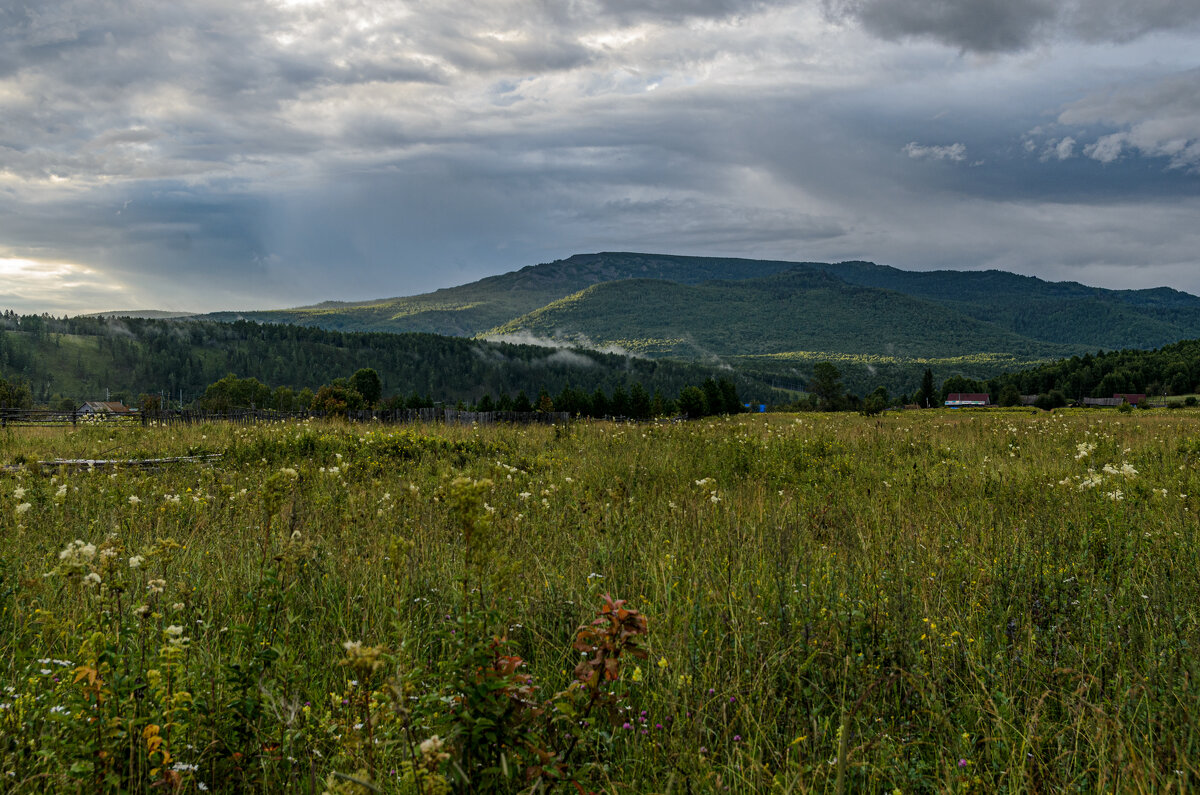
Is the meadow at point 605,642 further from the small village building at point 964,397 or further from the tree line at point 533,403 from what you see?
the small village building at point 964,397

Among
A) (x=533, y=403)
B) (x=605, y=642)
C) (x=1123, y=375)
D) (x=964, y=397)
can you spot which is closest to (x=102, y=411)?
(x=605, y=642)

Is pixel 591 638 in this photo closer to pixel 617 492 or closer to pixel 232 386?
pixel 617 492

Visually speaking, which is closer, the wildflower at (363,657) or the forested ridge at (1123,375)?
the wildflower at (363,657)

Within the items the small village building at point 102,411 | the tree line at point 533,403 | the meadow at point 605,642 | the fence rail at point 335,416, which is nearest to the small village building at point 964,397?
the tree line at point 533,403

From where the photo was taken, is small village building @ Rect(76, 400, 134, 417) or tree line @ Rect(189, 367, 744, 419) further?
tree line @ Rect(189, 367, 744, 419)

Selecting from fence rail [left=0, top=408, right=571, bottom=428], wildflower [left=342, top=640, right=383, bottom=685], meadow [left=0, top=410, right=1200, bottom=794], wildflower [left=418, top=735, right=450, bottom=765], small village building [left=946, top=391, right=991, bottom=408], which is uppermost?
wildflower [left=342, top=640, right=383, bottom=685]

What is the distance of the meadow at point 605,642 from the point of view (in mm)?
2371

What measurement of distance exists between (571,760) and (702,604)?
1.67m

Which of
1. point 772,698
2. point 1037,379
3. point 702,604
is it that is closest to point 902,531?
point 702,604

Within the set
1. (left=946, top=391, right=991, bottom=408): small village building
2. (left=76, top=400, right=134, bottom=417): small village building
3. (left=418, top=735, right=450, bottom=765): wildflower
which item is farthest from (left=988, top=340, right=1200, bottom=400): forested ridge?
(left=418, top=735, right=450, bottom=765): wildflower

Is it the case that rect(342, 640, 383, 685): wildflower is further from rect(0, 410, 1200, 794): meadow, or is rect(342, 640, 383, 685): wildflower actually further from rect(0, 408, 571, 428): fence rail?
rect(0, 408, 571, 428): fence rail

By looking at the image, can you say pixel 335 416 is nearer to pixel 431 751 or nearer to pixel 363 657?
pixel 363 657

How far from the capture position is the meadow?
7.78 ft

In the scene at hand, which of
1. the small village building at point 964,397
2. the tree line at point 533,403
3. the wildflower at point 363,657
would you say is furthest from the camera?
the small village building at point 964,397
